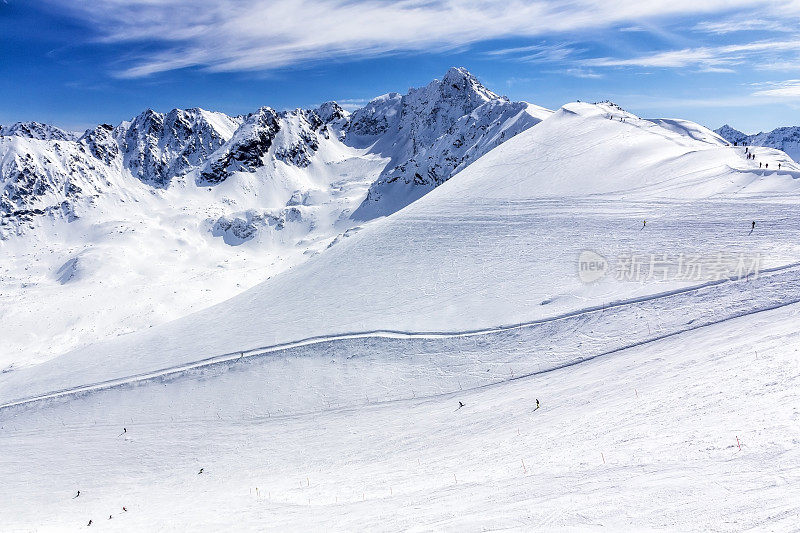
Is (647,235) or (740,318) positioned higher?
(647,235)

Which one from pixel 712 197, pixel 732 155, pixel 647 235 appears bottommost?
pixel 647 235

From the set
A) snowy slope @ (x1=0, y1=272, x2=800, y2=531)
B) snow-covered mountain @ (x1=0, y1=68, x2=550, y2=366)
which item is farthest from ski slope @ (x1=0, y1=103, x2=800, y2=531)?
snow-covered mountain @ (x1=0, y1=68, x2=550, y2=366)

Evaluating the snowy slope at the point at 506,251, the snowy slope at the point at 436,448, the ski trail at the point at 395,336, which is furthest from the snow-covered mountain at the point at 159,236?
the snowy slope at the point at 436,448

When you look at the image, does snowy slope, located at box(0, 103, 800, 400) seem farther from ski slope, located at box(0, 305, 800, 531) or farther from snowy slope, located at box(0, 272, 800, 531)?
ski slope, located at box(0, 305, 800, 531)

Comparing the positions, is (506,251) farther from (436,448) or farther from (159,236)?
(159,236)

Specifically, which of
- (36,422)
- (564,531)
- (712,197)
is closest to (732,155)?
(712,197)

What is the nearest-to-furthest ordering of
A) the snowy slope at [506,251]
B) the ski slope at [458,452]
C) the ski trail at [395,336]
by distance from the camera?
the ski slope at [458,452], the ski trail at [395,336], the snowy slope at [506,251]

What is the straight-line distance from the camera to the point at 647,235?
33.5 m

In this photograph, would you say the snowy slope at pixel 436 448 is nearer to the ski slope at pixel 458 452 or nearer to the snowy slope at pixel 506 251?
the ski slope at pixel 458 452

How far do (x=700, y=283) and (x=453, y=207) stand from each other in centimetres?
2972

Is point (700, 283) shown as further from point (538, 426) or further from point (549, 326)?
point (538, 426)

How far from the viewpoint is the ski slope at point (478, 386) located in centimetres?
1144

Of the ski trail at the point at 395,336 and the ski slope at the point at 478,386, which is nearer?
the ski slope at the point at 478,386

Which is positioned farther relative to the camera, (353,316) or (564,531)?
(353,316)
